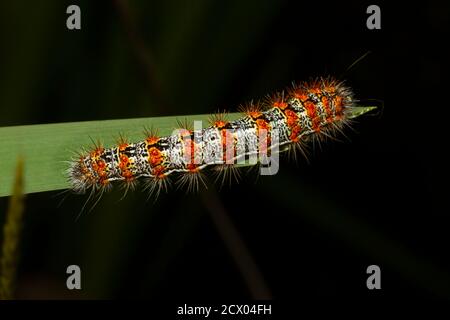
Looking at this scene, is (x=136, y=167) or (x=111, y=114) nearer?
(x=136, y=167)

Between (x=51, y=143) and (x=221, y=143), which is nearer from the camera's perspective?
(x=51, y=143)

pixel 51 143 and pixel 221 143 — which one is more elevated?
pixel 221 143

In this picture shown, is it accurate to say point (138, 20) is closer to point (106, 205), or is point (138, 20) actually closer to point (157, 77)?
point (157, 77)

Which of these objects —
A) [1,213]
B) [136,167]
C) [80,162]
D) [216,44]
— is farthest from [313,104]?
[1,213]

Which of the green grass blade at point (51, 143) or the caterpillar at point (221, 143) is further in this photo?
the caterpillar at point (221, 143)
